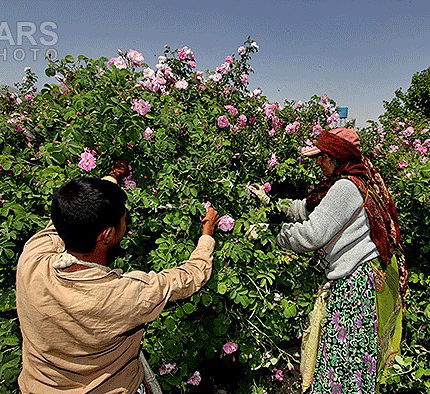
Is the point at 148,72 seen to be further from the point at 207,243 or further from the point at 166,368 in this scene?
the point at 166,368

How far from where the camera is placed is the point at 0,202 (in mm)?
1984

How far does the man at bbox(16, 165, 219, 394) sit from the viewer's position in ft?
3.52

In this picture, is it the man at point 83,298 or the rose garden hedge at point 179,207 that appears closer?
the man at point 83,298

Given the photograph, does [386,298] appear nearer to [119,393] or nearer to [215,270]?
[215,270]

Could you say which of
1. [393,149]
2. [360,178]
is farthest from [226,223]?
[393,149]

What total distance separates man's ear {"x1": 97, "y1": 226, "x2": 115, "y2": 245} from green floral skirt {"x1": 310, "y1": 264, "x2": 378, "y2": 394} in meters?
1.34

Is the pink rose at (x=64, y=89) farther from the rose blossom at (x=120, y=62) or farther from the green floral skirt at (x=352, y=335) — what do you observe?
the green floral skirt at (x=352, y=335)

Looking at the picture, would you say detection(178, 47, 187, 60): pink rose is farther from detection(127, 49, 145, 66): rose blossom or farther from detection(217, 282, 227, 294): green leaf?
detection(217, 282, 227, 294): green leaf

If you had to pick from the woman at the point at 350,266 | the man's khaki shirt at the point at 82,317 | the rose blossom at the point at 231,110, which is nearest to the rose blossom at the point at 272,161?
the rose blossom at the point at 231,110

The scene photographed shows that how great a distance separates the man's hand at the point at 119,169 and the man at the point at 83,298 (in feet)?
2.54

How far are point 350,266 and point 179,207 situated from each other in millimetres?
915

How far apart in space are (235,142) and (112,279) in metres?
2.05

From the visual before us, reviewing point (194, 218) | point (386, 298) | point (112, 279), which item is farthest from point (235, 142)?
point (112, 279)

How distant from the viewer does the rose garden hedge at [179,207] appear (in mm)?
1879
